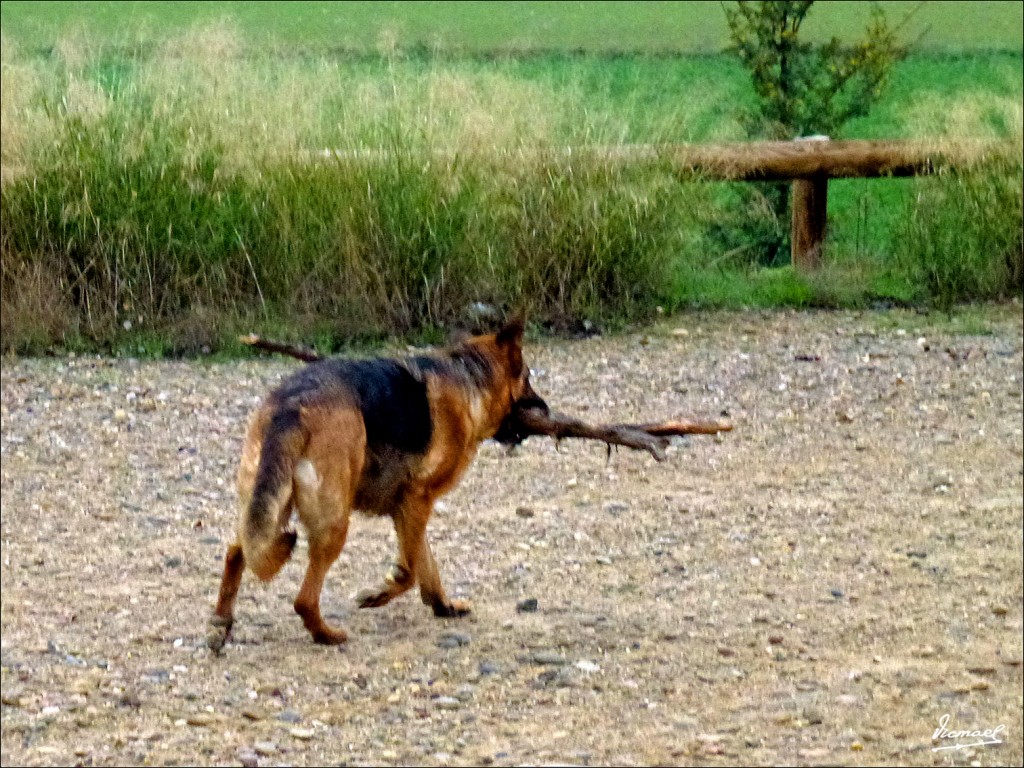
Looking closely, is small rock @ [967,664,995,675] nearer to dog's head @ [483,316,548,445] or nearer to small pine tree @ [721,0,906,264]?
dog's head @ [483,316,548,445]

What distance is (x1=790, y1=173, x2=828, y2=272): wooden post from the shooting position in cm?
1201

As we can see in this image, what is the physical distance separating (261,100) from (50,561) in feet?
15.7

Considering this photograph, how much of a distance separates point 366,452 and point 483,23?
12.3m

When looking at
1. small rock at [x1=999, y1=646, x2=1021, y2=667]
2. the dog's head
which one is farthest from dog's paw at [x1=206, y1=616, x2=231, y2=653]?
small rock at [x1=999, y1=646, x2=1021, y2=667]

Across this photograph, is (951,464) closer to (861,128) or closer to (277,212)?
(277,212)

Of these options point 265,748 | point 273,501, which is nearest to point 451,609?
point 273,501

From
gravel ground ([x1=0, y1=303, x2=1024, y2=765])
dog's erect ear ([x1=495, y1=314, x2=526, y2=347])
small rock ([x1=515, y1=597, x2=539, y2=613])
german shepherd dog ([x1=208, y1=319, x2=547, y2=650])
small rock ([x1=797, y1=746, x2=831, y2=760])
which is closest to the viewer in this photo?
small rock ([x1=797, y1=746, x2=831, y2=760])

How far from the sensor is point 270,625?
565 centimetres

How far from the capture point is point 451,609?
18.8 ft

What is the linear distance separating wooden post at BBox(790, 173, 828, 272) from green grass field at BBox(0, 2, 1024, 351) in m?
0.34

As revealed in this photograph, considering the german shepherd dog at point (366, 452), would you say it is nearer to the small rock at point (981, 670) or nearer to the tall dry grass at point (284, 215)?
the small rock at point (981, 670)

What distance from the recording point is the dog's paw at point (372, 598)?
5.62 metres

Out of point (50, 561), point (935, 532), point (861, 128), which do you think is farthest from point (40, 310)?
point (861, 128)

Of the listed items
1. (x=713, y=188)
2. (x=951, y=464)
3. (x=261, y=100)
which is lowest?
(x=951, y=464)
